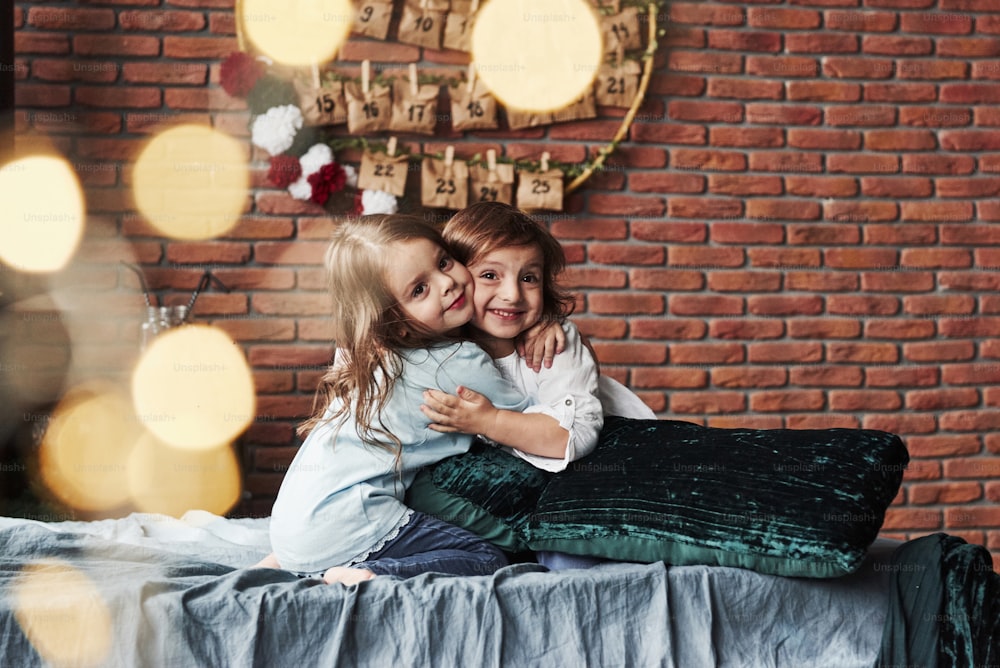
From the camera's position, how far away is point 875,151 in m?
3.19

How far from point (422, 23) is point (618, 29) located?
67 centimetres

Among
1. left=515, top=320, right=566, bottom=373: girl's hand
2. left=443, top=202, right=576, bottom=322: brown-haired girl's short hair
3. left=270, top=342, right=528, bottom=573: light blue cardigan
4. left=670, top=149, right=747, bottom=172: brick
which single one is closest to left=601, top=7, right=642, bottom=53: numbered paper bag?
left=670, top=149, right=747, bottom=172: brick

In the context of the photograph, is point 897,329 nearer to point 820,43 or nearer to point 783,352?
point 783,352

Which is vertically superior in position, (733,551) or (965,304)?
(965,304)

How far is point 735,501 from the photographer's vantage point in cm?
118

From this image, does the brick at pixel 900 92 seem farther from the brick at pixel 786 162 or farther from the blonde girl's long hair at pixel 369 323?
the blonde girl's long hair at pixel 369 323

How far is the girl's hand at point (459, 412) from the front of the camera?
4.50ft

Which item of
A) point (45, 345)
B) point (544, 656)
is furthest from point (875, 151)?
point (45, 345)

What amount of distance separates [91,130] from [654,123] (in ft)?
6.20

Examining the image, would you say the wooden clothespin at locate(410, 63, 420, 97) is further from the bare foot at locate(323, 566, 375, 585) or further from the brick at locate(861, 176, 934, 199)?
the bare foot at locate(323, 566, 375, 585)

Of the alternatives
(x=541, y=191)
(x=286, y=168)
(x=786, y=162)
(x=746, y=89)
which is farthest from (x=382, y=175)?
(x=786, y=162)

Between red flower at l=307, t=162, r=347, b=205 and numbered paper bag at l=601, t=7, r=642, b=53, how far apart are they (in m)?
1.01

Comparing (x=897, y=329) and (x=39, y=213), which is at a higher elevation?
(x=39, y=213)

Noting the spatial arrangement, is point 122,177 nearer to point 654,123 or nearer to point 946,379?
point 654,123
